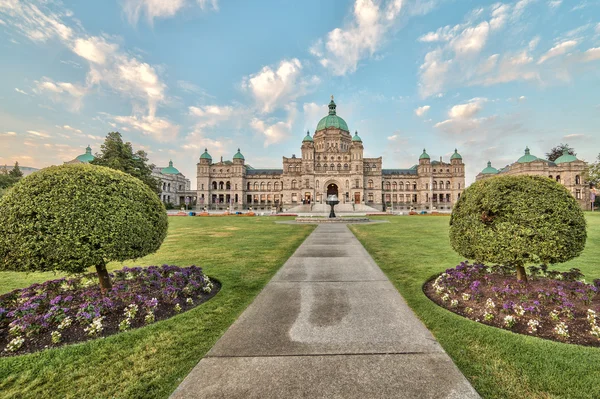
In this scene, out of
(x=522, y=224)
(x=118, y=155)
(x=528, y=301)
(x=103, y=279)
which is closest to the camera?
(x=528, y=301)

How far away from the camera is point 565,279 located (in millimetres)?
6191

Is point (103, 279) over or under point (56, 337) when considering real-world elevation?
over

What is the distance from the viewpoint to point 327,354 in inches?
146

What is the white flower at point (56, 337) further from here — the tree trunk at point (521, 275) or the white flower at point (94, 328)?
the tree trunk at point (521, 275)

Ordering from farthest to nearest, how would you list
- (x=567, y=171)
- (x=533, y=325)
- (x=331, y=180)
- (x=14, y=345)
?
(x=331, y=180), (x=567, y=171), (x=533, y=325), (x=14, y=345)

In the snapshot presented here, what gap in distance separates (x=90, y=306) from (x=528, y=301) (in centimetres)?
876

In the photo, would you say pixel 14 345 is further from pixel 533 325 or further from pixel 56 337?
pixel 533 325

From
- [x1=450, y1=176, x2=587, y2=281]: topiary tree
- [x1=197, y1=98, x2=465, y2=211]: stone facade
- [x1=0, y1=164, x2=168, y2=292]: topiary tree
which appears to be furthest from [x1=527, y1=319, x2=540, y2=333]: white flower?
[x1=197, y1=98, x2=465, y2=211]: stone facade

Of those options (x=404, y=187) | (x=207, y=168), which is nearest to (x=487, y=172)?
(x=404, y=187)

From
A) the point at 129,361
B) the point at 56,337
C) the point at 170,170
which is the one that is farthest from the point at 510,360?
the point at 170,170

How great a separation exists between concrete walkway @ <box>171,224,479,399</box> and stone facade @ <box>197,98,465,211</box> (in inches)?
2448

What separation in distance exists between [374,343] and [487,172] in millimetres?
99430

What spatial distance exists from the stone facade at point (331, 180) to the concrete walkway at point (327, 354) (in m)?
62.2

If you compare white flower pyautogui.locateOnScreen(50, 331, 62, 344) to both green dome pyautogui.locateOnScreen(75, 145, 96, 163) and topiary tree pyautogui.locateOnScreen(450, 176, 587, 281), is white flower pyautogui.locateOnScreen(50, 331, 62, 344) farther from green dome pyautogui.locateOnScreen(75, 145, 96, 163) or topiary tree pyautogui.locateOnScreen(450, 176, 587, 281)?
green dome pyautogui.locateOnScreen(75, 145, 96, 163)
